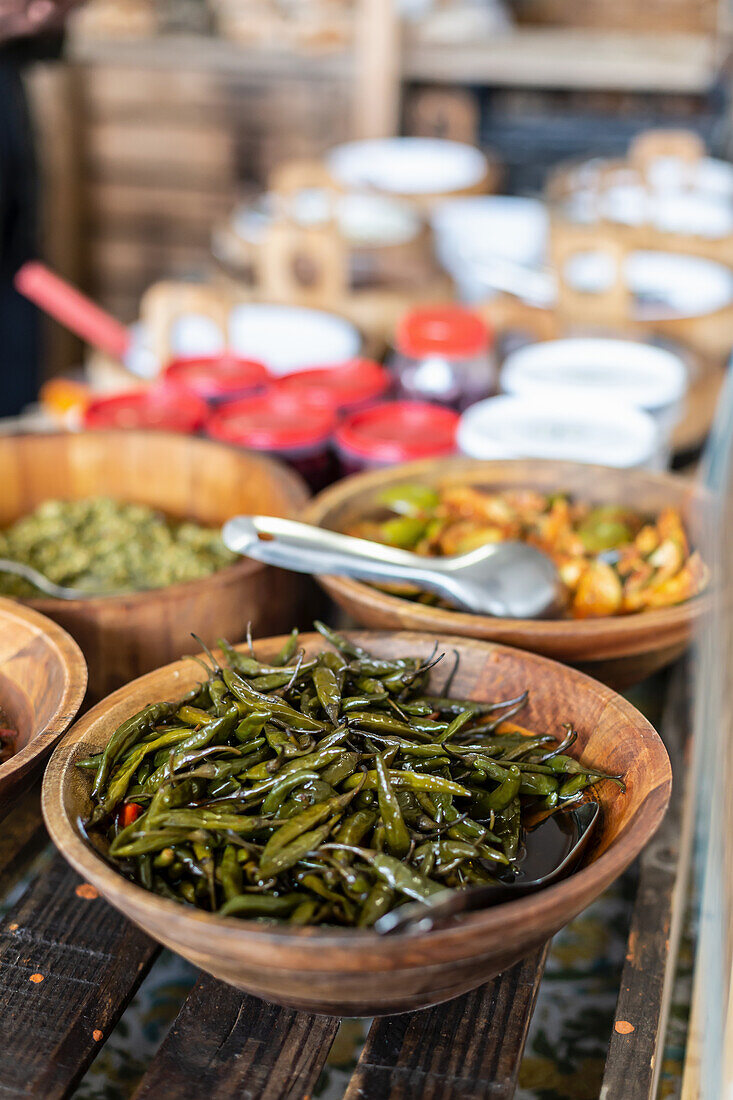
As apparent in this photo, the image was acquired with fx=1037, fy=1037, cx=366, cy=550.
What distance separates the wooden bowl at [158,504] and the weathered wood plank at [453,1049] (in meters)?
0.57

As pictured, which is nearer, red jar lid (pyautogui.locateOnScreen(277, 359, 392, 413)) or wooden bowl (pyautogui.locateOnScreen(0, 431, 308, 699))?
wooden bowl (pyautogui.locateOnScreen(0, 431, 308, 699))

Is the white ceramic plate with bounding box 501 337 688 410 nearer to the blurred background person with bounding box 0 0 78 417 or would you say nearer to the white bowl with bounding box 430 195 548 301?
the white bowl with bounding box 430 195 548 301

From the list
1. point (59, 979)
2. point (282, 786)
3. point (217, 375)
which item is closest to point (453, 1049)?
point (282, 786)

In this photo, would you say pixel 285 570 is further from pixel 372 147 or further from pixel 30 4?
pixel 372 147

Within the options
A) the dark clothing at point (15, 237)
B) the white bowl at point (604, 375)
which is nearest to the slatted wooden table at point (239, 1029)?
the white bowl at point (604, 375)

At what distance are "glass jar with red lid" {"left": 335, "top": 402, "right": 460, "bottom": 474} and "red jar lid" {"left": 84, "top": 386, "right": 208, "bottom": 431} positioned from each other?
296 mm

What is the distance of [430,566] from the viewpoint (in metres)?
1.43

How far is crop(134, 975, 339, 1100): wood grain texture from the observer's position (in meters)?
1.00

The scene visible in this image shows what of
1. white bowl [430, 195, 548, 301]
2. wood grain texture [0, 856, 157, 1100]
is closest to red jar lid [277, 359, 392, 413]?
white bowl [430, 195, 548, 301]

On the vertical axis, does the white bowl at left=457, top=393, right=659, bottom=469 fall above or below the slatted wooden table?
above

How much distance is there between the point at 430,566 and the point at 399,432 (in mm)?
598

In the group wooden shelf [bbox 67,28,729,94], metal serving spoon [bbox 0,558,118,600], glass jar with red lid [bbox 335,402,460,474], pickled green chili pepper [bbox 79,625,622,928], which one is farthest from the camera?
wooden shelf [bbox 67,28,729,94]

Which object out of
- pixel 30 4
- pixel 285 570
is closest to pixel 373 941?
pixel 285 570

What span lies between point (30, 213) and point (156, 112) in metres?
1.57
